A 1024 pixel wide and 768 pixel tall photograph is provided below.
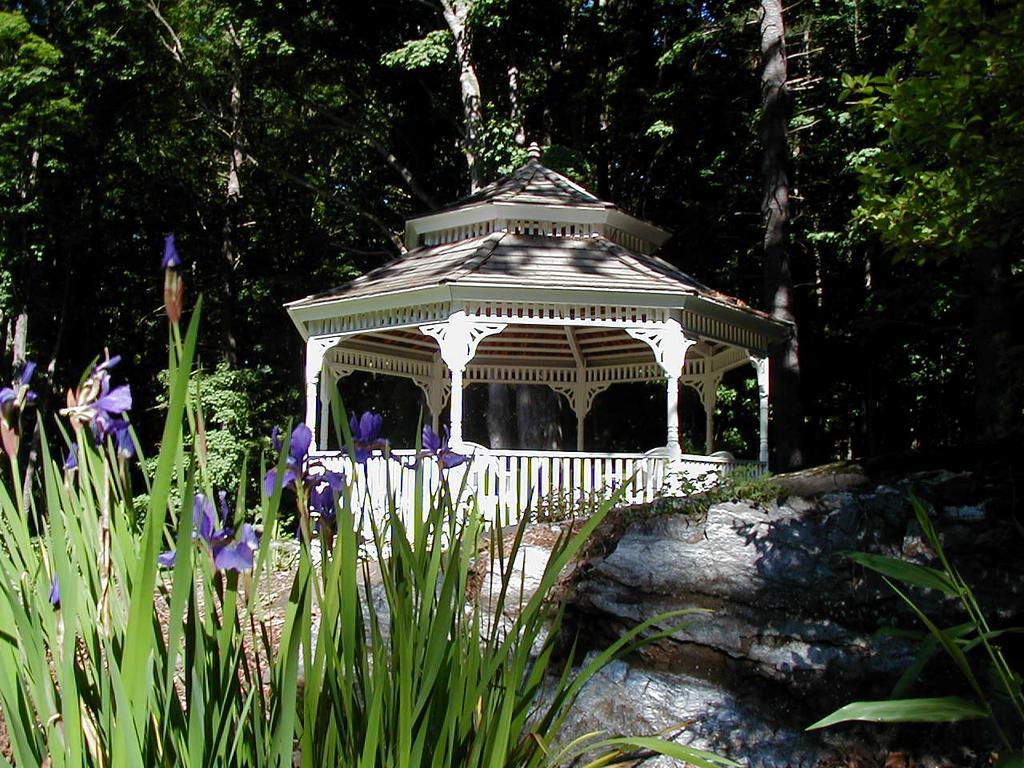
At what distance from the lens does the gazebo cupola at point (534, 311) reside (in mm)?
12336

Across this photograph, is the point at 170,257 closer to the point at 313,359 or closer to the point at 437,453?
the point at 437,453

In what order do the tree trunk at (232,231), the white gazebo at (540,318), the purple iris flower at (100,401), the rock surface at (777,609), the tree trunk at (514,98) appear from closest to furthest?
the purple iris flower at (100,401) < the rock surface at (777,609) < the white gazebo at (540,318) < the tree trunk at (514,98) < the tree trunk at (232,231)

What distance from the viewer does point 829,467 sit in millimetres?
8320

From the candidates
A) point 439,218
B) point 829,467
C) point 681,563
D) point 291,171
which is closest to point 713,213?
point 439,218

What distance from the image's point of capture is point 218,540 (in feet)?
5.58

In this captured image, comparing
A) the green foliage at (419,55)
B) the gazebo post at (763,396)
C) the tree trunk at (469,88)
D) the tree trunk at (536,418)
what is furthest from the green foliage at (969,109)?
the tree trunk at (469,88)

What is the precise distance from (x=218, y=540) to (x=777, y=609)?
5592 millimetres

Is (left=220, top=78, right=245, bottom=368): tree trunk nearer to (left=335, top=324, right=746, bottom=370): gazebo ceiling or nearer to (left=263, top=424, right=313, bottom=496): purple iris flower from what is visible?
(left=335, top=324, right=746, bottom=370): gazebo ceiling

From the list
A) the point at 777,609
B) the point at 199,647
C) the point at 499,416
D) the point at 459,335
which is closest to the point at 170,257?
the point at 199,647

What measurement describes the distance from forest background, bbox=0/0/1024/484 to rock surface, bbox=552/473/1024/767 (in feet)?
28.7

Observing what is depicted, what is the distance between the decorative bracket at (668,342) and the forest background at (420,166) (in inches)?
153

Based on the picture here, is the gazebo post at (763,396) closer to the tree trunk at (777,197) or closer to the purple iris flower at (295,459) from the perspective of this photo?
the tree trunk at (777,197)

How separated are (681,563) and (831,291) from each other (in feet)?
58.8

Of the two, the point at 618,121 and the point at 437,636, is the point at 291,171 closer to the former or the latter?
the point at 618,121
